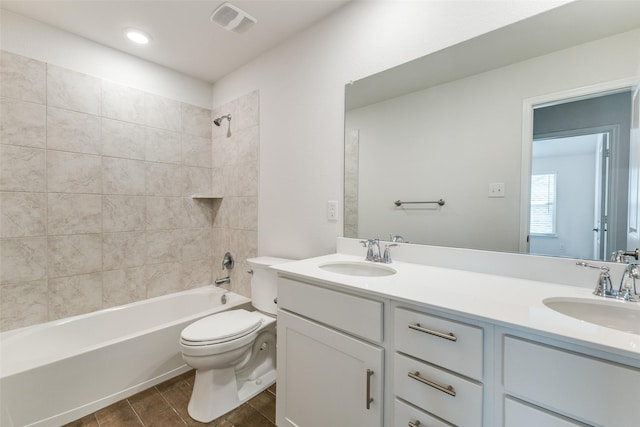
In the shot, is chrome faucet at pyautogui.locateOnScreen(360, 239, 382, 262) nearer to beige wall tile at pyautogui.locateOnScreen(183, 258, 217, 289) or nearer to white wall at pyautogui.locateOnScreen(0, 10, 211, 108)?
beige wall tile at pyautogui.locateOnScreen(183, 258, 217, 289)

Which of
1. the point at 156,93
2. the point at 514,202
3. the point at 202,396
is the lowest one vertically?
the point at 202,396

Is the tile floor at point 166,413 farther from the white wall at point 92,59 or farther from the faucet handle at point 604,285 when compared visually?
the white wall at point 92,59

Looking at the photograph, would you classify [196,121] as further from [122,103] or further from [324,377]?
[324,377]

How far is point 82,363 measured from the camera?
5.09 ft

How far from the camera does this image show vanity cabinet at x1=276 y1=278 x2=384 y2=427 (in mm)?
981

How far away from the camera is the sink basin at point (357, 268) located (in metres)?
1.41

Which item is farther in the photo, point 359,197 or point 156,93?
point 156,93

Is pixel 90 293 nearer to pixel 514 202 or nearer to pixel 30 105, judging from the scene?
pixel 30 105

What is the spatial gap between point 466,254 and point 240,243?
1.87 meters

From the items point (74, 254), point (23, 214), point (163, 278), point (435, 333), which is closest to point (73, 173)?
point (23, 214)

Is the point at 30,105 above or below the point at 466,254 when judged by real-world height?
above

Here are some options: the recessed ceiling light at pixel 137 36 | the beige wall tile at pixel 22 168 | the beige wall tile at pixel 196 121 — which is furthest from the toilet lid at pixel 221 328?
the recessed ceiling light at pixel 137 36

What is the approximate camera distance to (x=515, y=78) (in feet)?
3.83

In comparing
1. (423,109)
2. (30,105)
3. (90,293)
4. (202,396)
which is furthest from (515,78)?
(90,293)
